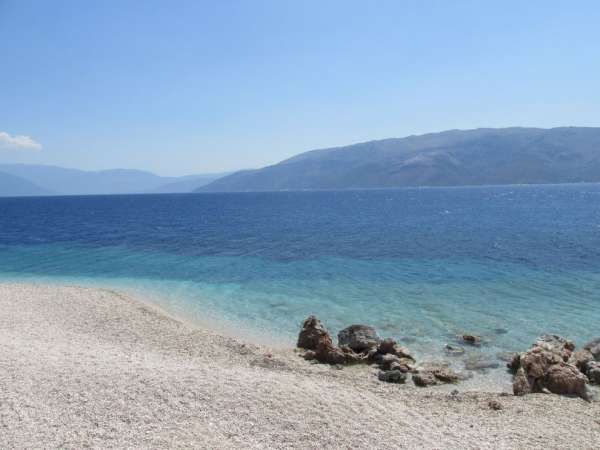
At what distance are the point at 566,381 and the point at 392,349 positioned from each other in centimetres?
582

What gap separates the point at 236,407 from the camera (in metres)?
10.5

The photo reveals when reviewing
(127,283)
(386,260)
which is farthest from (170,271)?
(386,260)

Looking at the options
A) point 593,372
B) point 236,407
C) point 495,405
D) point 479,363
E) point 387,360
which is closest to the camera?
point 236,407

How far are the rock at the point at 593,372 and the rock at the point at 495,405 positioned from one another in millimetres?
4737

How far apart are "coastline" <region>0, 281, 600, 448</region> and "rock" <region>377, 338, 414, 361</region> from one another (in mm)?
1145

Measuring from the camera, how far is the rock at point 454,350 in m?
16.9

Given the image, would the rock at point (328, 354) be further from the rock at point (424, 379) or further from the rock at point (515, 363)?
the rock at point (515, 363)

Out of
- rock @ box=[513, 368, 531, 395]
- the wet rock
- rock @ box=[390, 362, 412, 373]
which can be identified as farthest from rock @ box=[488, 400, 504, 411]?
the wet rock

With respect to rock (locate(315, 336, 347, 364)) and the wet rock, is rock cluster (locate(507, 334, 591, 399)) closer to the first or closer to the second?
the wet rock

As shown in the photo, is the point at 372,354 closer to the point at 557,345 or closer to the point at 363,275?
the point at 557,345

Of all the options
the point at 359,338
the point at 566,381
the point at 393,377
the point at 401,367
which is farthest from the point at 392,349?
Answer: the point at 566,381

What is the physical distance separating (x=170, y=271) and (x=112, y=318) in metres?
13.9

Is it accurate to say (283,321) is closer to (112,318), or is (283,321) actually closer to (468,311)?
(112,318)

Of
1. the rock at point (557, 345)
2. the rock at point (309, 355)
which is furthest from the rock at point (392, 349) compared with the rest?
the rock at point (557, 345)
